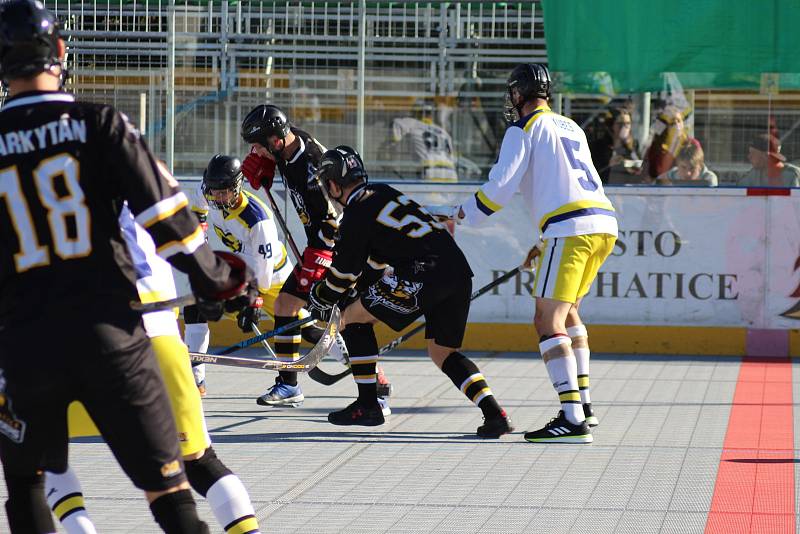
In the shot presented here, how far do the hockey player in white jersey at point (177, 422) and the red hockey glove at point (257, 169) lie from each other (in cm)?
387

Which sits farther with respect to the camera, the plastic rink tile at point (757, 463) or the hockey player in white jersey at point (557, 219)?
the hockey player in white jersey at point (557, 219)

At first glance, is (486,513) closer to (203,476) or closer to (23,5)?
(203,476)

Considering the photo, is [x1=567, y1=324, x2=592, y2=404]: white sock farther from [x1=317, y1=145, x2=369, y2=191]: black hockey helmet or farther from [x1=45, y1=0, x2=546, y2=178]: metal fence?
[x1=45, y1=0, x2=546, y2=178]: metal fence

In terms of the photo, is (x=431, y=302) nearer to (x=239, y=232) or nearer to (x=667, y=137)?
(x=239, y=232)

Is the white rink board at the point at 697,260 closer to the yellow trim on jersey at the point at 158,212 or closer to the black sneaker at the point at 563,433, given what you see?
the black sneaker at the point at 563,433

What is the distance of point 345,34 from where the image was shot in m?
10.6

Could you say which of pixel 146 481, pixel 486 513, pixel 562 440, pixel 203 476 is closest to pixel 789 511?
pixel 486 513

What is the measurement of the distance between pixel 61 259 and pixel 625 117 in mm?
7915

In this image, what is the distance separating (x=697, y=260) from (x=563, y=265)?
369 cm

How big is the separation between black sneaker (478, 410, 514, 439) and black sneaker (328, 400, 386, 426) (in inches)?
23.7

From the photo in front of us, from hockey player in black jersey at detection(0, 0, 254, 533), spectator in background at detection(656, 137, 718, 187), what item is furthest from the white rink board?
hockey player in black jersey at detection(0, 0, 254, 533)

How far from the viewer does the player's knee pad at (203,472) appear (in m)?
3.70

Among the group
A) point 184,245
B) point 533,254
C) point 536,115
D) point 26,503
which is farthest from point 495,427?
point 184,245

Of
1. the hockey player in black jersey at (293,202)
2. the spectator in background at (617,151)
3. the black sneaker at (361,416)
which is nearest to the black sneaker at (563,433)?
the black sneaker at (361,416)
